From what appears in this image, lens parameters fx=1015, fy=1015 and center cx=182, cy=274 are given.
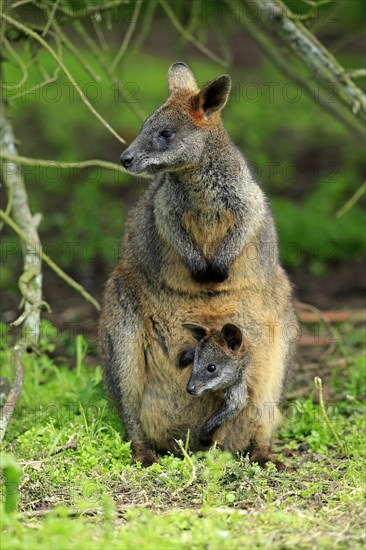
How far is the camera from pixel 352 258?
10891 mm

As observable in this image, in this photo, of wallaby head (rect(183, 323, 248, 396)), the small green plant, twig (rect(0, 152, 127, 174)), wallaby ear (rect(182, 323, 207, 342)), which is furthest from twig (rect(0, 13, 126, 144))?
the small green plant

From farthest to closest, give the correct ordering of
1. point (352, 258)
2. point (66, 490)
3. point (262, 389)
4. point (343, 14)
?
point (343, 14) < point (352, 258) < point (262, 389) < point (66, 490)

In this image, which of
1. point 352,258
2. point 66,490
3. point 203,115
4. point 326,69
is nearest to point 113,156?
point 352,258

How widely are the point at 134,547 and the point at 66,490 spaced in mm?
1277

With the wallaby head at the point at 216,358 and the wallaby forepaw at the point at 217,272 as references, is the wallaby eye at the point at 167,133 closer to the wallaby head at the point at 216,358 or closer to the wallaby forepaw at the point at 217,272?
the wallaby forepaw at the point at 217,272

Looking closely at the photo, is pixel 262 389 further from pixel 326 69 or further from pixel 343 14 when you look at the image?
pixel 343 14

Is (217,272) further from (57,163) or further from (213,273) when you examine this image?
(57,163)

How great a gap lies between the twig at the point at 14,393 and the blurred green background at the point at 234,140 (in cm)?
149

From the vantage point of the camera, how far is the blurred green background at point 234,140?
34.0 feet

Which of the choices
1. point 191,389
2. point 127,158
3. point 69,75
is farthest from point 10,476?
point 69,75

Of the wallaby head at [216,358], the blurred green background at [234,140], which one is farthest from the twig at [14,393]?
the blurred green background at [234,140]

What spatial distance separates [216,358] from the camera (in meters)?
5.73

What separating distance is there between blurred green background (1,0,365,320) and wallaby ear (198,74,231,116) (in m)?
1.30

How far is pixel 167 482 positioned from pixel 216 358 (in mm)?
768
